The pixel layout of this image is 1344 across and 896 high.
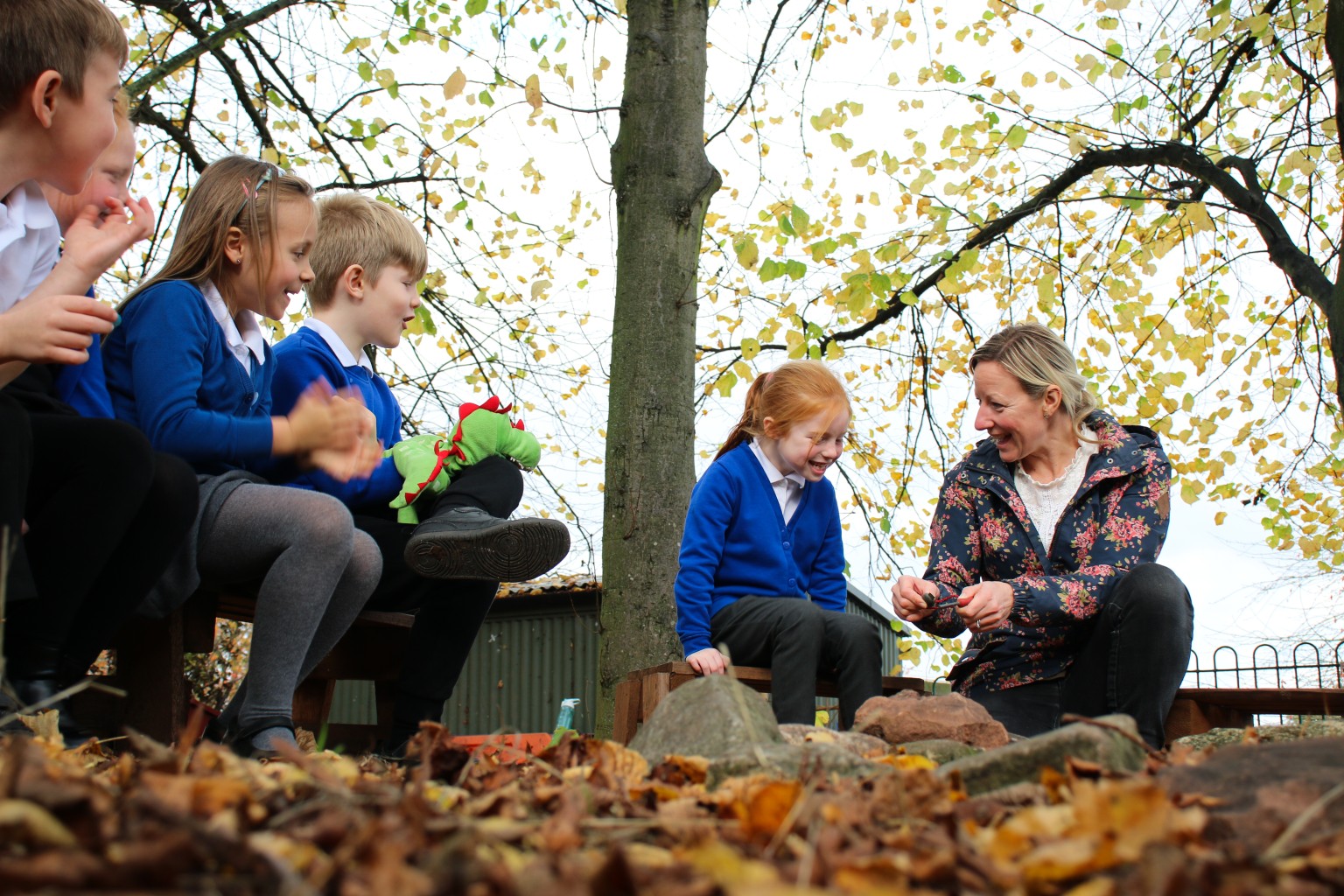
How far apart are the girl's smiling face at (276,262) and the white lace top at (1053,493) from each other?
2.29 meters

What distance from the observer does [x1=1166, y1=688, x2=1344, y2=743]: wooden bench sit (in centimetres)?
299

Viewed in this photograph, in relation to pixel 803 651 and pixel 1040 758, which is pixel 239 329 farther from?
pixel 1040 758

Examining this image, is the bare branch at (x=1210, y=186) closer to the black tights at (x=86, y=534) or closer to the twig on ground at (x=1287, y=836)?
the black tights at (x=86, y=534)

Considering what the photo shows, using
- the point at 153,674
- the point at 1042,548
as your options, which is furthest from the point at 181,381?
the point at 1042,548

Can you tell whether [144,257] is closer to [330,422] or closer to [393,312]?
[393,312]

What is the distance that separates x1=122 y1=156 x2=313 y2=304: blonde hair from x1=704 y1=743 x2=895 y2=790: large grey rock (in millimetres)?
1988

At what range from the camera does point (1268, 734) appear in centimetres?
256

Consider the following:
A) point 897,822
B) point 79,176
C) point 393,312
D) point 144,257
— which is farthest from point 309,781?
point 144,257

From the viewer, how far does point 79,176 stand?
2359 millimetres

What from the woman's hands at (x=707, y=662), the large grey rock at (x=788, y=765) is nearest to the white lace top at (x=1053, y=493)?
the woman's hands at (x=707, y=662)

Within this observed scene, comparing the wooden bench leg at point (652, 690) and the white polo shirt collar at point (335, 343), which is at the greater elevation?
the white polo shirt collar at point (335, 343)

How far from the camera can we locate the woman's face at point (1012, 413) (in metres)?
3.40

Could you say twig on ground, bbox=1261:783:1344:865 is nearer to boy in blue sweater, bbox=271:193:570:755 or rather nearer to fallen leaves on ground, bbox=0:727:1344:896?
fallen leaves on ground, bbox=0:727:1344:896

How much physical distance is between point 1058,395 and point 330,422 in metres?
2.23
